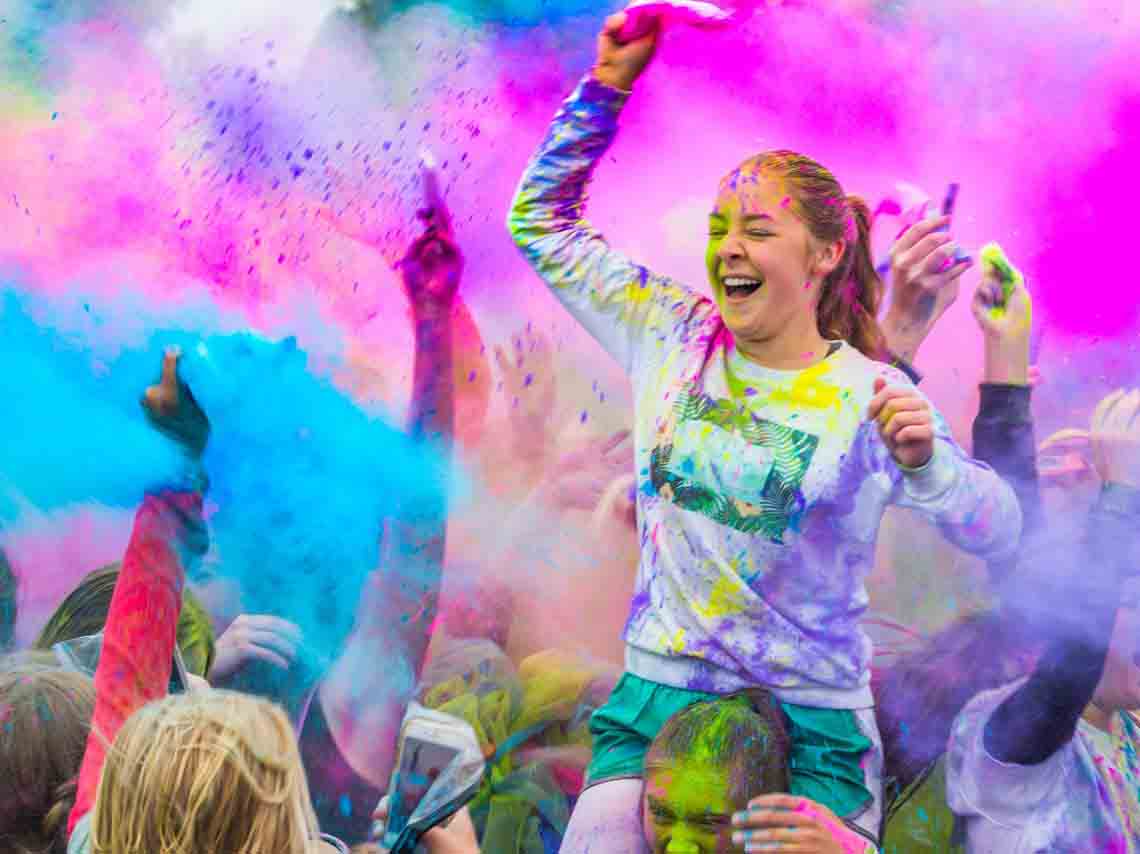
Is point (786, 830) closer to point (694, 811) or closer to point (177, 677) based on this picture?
point (694, 811)

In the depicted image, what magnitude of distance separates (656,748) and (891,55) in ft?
5.23

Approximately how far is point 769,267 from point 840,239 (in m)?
0.17

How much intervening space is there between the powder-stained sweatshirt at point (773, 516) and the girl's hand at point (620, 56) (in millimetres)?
622

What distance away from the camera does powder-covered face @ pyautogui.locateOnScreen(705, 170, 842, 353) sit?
3.38 metres

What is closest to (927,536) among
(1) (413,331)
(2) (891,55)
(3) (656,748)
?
(3) (656,748)

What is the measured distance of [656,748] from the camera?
129 inches

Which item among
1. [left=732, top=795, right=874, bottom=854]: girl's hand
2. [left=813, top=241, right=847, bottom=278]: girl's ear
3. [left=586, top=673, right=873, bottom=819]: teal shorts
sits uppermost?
[left=813, top=241, right=847, bottom=278]: girl's ear

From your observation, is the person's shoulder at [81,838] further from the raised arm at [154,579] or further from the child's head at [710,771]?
the child's head at [710,771]

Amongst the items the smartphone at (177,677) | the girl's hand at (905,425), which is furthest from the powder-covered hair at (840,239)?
the smartphone at (177,677)

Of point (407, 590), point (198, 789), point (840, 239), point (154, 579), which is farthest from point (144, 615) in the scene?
point (840, 239)

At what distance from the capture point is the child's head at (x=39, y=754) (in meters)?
3.34

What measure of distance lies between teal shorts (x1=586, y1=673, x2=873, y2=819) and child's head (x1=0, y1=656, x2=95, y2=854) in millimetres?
1119

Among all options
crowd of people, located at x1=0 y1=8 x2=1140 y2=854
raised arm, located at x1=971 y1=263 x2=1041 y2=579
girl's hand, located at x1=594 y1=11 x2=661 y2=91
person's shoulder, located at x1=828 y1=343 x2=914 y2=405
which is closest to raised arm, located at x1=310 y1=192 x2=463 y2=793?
crowd of people, located at x1=0 y1=8 x2=1140 y2=854

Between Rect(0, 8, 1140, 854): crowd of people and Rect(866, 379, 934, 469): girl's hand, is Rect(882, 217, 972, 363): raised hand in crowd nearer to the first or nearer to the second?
Rect(0, 8, 1140, 854): crowd of people
